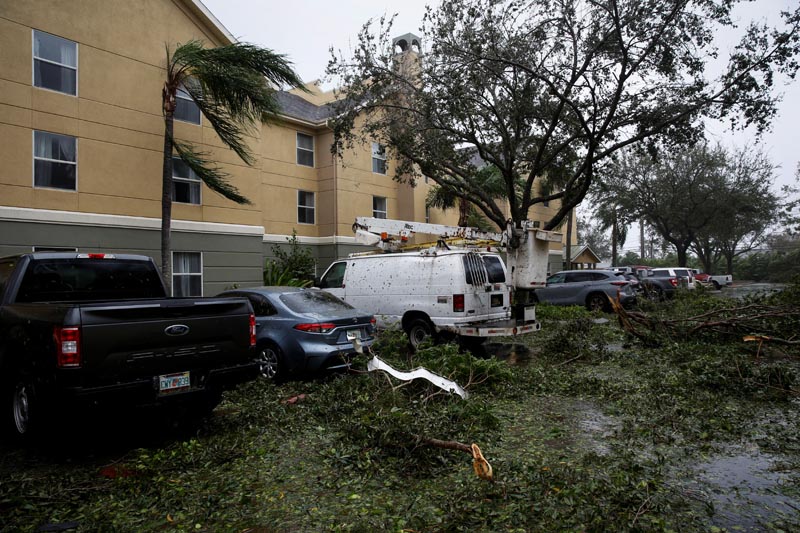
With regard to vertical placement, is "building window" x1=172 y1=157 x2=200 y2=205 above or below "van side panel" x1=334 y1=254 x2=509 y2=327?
above

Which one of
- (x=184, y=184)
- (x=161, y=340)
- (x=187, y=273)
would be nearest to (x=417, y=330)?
(x=161, y=340)

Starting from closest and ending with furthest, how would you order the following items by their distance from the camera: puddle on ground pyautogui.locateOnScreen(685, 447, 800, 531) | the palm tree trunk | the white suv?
puddle on ground pyautogui.locateOnScreen(685, 447, 800, 531), the palm tree trunk, the white suv

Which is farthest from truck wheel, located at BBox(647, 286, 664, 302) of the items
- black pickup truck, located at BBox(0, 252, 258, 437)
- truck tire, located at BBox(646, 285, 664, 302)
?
black pickup truck, located at BBox(0, 252, 258, 437)

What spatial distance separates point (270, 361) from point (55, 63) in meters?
10.5

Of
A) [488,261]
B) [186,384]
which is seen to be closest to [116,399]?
[186,384]

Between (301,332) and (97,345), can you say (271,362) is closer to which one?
(301,332)

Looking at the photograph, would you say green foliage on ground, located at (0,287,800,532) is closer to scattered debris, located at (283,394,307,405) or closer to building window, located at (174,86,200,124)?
scattered debris, located at (283,394,307,405)

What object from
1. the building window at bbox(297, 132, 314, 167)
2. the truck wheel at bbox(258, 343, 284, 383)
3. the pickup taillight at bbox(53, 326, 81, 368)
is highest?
the building window at bbox(297, 132, 314, 167)

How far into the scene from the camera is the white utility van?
9.95 metres

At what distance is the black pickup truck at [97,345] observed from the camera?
4.46m

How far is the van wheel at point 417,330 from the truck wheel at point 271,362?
3.44 m

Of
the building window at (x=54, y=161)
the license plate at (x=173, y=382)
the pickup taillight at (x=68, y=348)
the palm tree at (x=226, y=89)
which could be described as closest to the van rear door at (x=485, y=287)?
the license plate at (x=173, y=382)

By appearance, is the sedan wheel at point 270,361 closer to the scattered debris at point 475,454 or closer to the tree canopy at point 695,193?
the scattered debris at point 475,454

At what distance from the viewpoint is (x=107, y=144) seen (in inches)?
534
